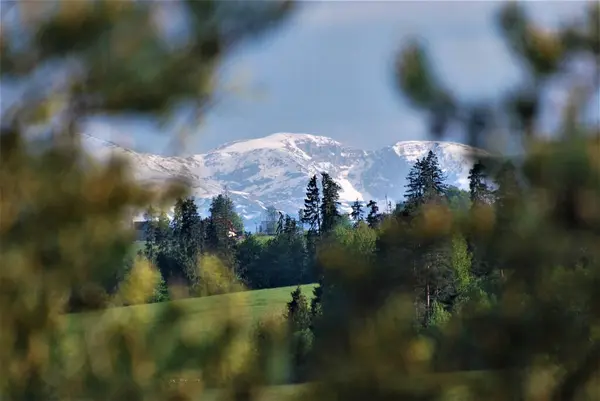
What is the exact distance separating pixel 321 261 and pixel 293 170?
414ft

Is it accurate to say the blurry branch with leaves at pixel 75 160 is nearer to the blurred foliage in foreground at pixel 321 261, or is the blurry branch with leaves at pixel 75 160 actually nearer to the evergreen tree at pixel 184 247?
the blurred foliage in foreground at pixel 321 261

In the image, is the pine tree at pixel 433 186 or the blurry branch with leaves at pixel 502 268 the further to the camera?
the pine tree at pixel 433 186

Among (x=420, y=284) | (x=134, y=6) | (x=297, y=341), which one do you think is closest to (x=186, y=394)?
(x=297, y=341)

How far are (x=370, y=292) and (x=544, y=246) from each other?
26.3 inches

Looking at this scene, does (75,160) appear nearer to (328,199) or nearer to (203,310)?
(203,310)

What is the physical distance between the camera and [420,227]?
9.77ft

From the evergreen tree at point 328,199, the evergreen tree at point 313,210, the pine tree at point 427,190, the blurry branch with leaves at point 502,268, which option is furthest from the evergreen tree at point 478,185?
the evergreen tree at point 313,210

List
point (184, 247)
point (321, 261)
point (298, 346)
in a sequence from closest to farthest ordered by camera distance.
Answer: point (298, 346) < point (321, 261) < point (184, 247)

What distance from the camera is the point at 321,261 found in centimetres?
287

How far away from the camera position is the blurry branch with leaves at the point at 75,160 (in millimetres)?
1720

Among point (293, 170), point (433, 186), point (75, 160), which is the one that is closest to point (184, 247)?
point (433, 186)

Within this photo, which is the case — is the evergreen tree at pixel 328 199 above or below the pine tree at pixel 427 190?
above

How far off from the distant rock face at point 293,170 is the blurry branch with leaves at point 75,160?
0.07m

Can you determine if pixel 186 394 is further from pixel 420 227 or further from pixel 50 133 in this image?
pixel 420 227
